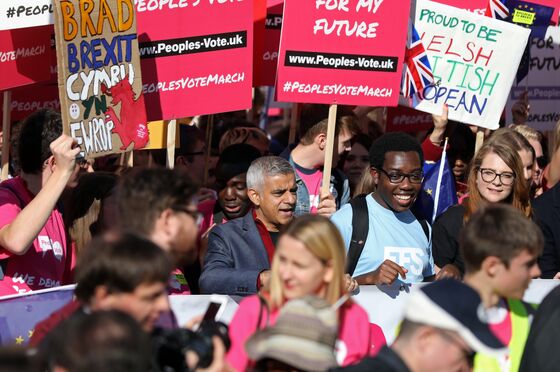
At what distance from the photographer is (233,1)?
7.21m

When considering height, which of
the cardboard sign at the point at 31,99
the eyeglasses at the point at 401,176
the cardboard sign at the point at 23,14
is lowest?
the cardboard sign at the point at 31,99

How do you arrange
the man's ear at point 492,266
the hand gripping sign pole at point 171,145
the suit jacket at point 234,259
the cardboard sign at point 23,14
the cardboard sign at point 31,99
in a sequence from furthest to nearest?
1. the cardboard sign at point 31,99
2. the hand gripping sign pole at point 171,145
3. the cardboard sign at point 23,14
4. the suit jacket at point 234,259
5. the man's ear at point 492,266

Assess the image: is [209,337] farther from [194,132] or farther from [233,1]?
[194,132]

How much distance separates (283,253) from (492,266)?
881mm

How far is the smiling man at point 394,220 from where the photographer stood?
633 centimetres

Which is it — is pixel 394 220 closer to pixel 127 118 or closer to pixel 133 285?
pixel 127 118

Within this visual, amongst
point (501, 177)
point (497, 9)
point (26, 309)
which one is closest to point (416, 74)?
point (497, 9)

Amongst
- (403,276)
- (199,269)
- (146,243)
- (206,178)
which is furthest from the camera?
(206,178)

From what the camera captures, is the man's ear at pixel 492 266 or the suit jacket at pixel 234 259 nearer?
the man's ear at pixel 492 266

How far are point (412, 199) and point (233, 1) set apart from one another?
1.80 m

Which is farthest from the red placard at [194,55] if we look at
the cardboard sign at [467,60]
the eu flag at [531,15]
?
the eu flag at [531,15]

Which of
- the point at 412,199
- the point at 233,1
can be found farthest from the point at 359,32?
the point at 412,199

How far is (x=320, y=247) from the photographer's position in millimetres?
4406

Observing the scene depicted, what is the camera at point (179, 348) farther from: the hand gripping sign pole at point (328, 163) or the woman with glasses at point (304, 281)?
the hand gripping sign pole at point (328, 163)
